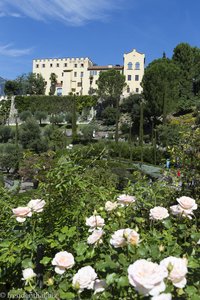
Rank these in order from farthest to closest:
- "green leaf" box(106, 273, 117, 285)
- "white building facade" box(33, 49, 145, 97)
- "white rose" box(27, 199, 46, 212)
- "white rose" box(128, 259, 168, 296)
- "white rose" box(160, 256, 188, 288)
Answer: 1. "white building facade" box(33, 49, 145, 97)
2. "white rose" box(27, 199, 46, 212)
3. "green leaf" box(106, 273, 117, 285)
4. "white rose" box(160, 256, 188, 288)
5. "white rose" box(128, 259, 168, 296)

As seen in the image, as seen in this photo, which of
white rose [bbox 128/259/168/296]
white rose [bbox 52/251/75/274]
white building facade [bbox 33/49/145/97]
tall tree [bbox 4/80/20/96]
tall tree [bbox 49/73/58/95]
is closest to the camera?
white rose [bbox 128/259/168/296]

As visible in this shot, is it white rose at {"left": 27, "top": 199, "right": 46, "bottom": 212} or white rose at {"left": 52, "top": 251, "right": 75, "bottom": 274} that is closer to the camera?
white rose at {"left": 52, "top": 251, "right": 75, "bottom": 274}

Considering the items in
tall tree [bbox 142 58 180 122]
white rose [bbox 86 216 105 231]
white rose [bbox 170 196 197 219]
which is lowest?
white rose [bbox 86 216 105 231]

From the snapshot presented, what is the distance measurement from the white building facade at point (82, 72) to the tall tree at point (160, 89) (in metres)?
12.2

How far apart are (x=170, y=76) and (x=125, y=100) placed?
29.8ft

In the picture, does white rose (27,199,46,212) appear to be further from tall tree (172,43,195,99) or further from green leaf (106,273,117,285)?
tall tree (172,43,195,99)

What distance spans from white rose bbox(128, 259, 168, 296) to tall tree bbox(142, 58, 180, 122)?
40758 mm

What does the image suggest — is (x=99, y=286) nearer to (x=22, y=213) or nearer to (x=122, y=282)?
(x=122, y=282)

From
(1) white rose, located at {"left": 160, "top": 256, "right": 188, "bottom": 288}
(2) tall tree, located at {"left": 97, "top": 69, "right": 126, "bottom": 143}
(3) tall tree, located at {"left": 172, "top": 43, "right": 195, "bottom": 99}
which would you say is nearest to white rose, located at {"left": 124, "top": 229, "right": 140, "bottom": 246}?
(1) white rose, located at {"left": 160, "top": 256, "right": 188, "bottom": 288}

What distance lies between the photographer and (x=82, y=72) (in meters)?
66.3

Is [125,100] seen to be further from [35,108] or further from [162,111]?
[35,108]

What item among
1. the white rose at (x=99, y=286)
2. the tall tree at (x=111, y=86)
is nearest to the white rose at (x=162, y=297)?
the white rose at (x=99, y=286)

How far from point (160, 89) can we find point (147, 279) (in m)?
43.3

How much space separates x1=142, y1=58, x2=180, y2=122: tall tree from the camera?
42406 mm
